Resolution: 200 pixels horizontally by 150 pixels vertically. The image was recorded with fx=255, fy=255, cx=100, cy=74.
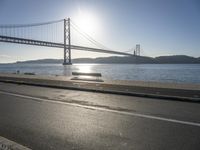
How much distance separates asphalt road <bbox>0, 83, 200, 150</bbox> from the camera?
14.9 ft

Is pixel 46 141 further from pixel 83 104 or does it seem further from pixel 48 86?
pixel 48 86

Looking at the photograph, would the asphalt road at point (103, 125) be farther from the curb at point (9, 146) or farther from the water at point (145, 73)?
the water at point (145, 73)

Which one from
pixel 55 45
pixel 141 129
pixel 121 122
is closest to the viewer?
pixel 141 129

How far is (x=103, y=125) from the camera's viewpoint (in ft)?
18.9

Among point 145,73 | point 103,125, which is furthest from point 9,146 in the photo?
point 145,73

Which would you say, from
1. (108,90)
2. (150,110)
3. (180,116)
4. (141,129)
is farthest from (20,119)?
(108,90)

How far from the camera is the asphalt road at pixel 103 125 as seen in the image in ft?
14.9

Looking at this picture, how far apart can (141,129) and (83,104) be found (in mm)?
3364

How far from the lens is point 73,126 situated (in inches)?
224

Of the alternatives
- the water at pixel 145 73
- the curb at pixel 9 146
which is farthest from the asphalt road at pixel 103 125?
the water at pixel 145 73

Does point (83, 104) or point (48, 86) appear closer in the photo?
point (83, 104)

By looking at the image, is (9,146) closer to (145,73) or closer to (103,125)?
(103,125)

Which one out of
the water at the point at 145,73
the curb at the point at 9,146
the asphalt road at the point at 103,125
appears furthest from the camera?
the water at the point at 145,73

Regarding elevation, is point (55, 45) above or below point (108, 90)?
above
